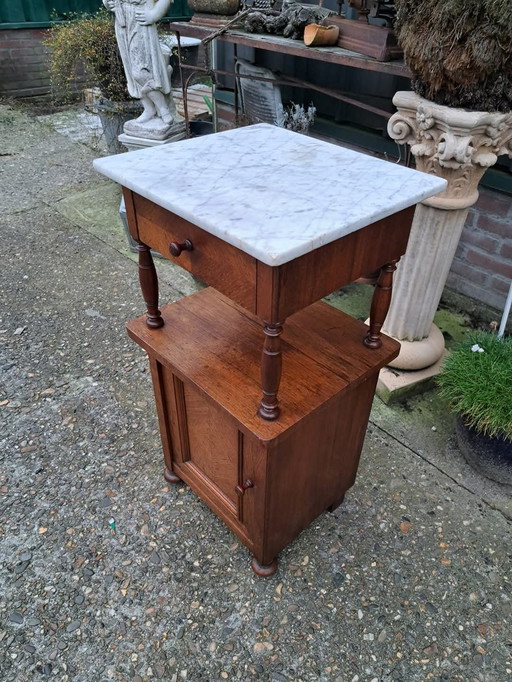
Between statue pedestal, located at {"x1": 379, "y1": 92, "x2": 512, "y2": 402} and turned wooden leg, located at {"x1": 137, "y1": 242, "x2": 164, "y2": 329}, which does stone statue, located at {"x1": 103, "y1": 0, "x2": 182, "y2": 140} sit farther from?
turned wooden leg, located at {"x1": 137, "y1": 242, "x2": 164, "y2": 329}

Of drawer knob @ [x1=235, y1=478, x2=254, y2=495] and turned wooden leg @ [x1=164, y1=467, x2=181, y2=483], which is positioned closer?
drawer knob @ [x1=235, y1=478, x2=254, y2=495]

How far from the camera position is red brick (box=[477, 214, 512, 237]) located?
2594 millimetres

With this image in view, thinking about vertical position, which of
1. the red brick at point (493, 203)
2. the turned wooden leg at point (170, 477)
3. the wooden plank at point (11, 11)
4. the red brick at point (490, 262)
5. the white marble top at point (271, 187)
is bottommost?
the turned wooden leg at point (170, 477)

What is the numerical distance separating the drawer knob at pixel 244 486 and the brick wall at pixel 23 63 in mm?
7368

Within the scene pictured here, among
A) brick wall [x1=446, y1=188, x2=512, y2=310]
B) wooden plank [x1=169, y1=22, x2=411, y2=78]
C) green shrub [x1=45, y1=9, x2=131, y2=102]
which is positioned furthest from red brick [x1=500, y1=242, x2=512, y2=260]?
green shrub [x1=45, y1=9, x2=131, y2=102]

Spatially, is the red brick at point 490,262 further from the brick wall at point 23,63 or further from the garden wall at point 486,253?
the brick wall at point 23,63

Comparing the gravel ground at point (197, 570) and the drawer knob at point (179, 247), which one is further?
the gravel ground at point (197, 570)

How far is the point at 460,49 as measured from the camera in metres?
1.57

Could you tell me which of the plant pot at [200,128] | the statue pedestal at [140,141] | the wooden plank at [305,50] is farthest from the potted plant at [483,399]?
the plant pot at [200,128]

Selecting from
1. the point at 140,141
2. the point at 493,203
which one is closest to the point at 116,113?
the point at 140,141

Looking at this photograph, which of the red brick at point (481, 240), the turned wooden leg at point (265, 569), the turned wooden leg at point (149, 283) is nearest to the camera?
the turned wooden leg at point (149, 283)

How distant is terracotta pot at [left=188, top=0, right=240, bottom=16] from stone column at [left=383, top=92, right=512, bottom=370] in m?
1.54

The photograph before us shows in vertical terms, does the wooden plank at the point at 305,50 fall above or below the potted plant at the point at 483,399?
above

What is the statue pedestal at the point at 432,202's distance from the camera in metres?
1.76
